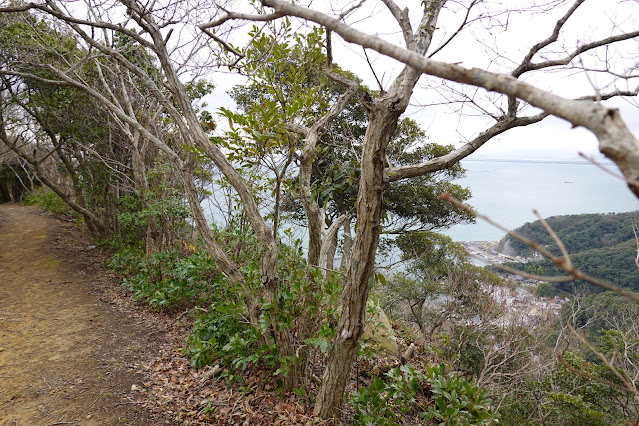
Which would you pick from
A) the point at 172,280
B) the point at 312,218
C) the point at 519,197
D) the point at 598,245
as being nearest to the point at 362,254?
the point at 312,218

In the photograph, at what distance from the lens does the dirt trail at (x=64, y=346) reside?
119 inches

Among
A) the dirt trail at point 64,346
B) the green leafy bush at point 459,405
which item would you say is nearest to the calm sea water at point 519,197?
the green leafy bush at point 459,405

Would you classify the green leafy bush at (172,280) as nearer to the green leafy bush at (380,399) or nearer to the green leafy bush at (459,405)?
the green leafy bush at (380,399)

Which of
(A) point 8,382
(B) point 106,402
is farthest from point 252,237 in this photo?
(A) point 8,382

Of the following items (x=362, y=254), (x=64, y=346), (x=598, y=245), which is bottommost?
(x=64, y=346)

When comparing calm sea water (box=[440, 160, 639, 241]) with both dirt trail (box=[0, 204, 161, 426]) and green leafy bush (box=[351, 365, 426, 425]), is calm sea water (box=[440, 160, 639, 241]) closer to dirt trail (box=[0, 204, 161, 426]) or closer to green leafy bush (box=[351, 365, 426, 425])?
green leafy bush (box=[351, 365, 426, 425])

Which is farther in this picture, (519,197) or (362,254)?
(519,197)

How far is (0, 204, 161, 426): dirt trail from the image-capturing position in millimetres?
3027

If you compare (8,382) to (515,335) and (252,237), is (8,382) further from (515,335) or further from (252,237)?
(515,335)

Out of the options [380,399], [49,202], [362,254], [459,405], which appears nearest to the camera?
[362,254]

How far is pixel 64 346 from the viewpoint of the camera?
13.1ft

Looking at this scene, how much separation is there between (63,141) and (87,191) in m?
1.18

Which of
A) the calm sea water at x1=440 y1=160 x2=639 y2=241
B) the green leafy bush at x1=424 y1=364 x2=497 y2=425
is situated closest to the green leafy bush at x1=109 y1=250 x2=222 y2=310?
the green leafy bush at x1=424 y1=364 x2=497 y2=425

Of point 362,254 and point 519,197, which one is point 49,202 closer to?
point 362,254
